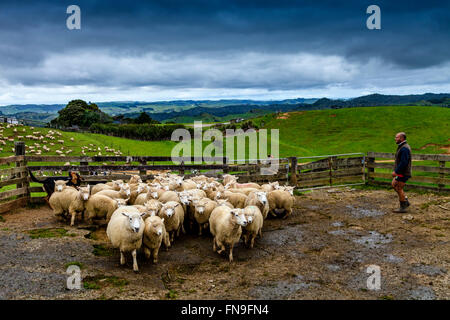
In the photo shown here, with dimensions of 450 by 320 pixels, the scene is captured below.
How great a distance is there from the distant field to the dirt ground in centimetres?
3352

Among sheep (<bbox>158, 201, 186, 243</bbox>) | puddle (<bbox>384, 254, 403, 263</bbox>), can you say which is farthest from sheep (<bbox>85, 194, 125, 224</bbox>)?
puddle (<bbox>384, 254, 403, 263</bbox>)

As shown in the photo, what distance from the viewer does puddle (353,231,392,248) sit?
9.36 m

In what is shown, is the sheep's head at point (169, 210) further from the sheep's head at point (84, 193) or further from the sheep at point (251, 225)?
the sheep's head at point (84, 193)


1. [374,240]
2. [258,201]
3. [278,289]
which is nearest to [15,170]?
[258,201]

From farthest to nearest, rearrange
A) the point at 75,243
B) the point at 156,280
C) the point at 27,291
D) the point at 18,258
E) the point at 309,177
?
the point at 309,177
the point at 75,243
the point at 18,258
the point at 156,280
the point at 27,291

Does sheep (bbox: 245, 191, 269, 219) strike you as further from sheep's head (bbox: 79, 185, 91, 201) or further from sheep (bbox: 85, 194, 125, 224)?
sheep's head (bbox: 79, 185, 91, 201)

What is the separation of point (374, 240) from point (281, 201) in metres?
3.63

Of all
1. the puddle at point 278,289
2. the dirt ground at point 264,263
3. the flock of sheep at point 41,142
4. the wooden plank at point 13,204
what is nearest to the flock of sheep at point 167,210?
the dirt ground at point 264,263

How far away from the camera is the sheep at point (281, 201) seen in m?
12.4

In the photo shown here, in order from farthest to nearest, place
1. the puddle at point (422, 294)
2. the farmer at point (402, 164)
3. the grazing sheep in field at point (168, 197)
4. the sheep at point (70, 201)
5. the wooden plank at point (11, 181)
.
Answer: the wooden plank at point (11, 181) < the farmer at point (402, 164) < the grazing sheep in field at point (168, 197) < the sheep at point (70, 201) < the puddle at point (422, 294)

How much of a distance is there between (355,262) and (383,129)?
5942 centimetres
